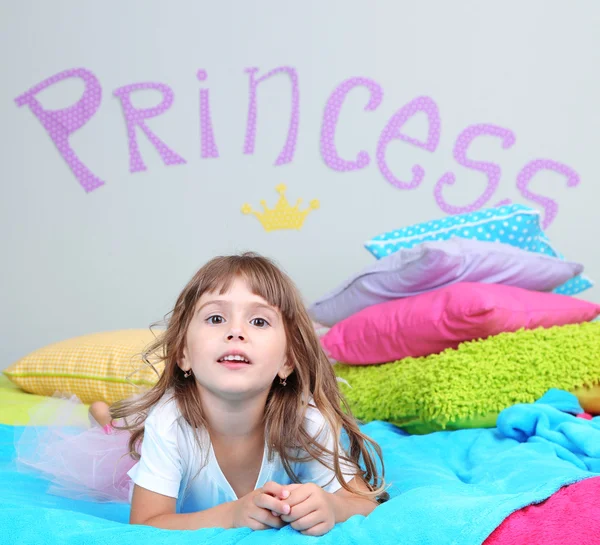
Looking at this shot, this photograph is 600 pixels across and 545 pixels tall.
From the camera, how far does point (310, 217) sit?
278cm

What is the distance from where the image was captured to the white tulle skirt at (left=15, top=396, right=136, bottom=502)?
4.22ft

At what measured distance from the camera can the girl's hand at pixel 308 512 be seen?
900 millimetres

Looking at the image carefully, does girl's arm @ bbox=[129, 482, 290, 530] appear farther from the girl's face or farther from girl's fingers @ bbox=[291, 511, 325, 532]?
the girl's face

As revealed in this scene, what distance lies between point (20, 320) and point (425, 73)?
1.83 metres

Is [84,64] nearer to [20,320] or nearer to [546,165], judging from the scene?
[20,320]

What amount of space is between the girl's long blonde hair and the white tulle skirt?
128 mm

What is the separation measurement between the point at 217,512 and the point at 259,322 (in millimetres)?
288

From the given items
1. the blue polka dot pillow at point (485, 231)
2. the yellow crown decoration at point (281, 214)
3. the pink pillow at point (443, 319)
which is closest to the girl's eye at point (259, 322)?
the pink pillow at point (443, 319)

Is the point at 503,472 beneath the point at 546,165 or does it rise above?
beneath

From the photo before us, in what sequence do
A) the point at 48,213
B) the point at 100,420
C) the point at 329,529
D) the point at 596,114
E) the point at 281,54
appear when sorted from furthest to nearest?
the point at 48,213 < the point at 281,54 < the point at 596,114 < the point at 100,420 < the point at 329,529

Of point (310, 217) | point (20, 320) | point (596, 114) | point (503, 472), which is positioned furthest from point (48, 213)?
point (503, 472)

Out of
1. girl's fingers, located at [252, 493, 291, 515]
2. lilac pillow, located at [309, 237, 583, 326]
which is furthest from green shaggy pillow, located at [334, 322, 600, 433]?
girl's fingers, located at [252, 493, 291, 515]

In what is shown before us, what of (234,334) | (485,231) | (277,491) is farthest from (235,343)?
(485,231)

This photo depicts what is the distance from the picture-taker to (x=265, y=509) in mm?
918
